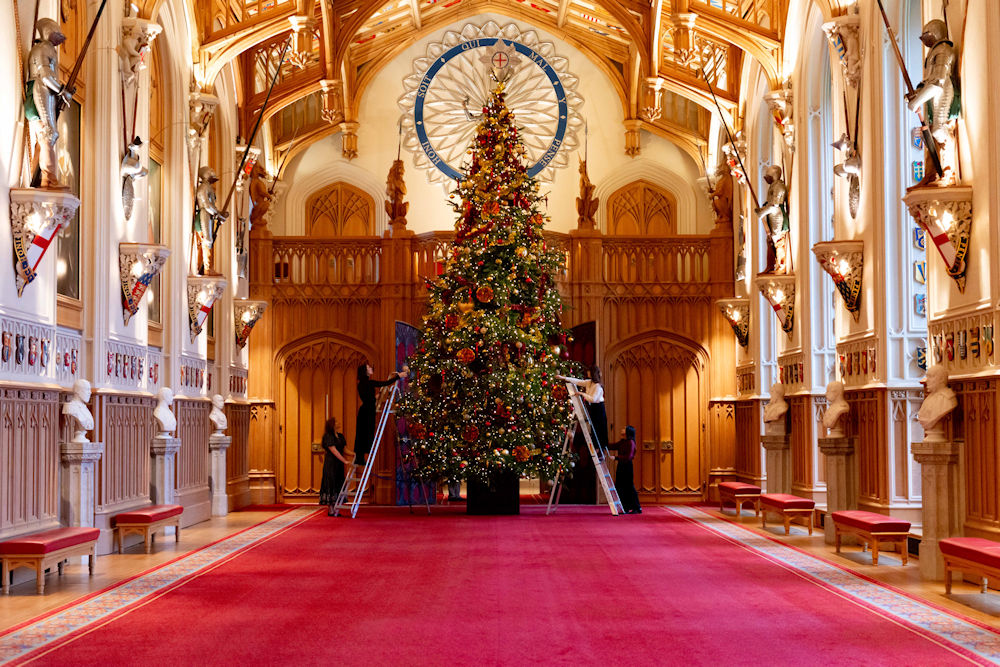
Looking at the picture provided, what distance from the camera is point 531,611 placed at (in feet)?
25.8

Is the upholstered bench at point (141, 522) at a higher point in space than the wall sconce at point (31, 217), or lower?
lower

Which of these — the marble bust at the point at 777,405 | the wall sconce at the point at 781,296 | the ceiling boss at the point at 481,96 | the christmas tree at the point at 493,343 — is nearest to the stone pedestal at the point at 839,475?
the marble bust at the point at 777,405

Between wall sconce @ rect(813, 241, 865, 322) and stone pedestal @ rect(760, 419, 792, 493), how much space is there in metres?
3.15

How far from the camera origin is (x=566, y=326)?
19.8 m

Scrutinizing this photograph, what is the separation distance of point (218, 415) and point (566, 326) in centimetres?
608

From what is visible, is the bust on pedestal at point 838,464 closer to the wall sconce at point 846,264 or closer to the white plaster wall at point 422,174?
the wall sconce at point 846,264

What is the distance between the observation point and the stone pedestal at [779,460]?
15648mm

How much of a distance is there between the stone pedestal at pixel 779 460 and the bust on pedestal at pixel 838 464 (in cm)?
304

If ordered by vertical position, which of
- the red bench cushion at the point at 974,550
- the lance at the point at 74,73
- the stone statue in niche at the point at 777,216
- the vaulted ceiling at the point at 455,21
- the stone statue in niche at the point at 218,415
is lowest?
the red bench cushion at the point at 974,550

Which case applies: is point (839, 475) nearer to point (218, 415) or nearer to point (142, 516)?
point (142, 516)

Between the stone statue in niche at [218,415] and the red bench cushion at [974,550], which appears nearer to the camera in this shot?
the red bench cushion at [974,550]

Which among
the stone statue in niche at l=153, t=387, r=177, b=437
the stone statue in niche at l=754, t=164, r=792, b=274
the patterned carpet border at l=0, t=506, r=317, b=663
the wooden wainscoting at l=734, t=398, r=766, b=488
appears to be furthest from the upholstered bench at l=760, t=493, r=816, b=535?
the stone statue in niche at l=153, t=387, r=177, b=437

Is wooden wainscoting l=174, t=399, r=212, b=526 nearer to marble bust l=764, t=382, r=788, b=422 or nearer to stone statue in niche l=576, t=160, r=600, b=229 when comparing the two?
stone statue in niche l=576, t=160, r=600, b=229

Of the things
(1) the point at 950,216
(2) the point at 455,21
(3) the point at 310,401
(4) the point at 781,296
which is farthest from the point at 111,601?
(2) the point at 455,21
